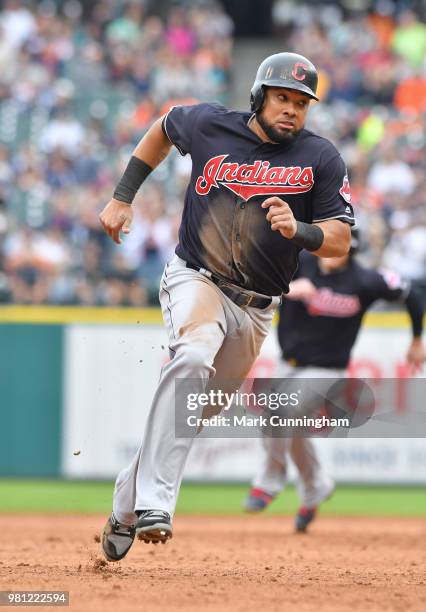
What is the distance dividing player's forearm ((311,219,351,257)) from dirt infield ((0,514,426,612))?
1550 mm

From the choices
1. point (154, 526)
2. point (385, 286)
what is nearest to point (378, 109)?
point (385, 286)

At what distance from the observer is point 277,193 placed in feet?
18.2

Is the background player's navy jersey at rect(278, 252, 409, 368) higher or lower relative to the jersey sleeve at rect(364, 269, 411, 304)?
lower

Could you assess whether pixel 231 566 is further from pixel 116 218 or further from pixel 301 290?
pixel 301 290

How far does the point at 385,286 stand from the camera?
28.3 ft

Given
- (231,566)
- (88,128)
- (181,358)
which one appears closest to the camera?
(181,358)

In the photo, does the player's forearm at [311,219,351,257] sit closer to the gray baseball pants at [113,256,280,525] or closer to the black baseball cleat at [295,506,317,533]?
the gray baseball pants at [113,256,280,525]

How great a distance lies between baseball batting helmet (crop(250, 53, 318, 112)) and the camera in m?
5.50

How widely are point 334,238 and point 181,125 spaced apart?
1.00 meters

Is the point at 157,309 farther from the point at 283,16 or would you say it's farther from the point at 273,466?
the point at 283,16

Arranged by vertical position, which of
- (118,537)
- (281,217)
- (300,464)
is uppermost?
(281,217)

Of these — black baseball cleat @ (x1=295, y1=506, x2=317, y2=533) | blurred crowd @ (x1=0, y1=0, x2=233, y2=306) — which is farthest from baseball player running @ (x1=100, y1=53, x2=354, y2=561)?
blurred crowd @ (x1=0, y1=0, x2=233, y2=306)

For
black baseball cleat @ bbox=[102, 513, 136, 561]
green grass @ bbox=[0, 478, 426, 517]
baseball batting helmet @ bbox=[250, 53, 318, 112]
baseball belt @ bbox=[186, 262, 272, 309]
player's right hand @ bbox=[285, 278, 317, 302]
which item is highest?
baseball batting helmet @ bbox=[250, 53, 318, 112]

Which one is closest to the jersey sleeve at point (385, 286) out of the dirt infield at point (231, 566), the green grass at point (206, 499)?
the dirt infield at point (231, 566)
